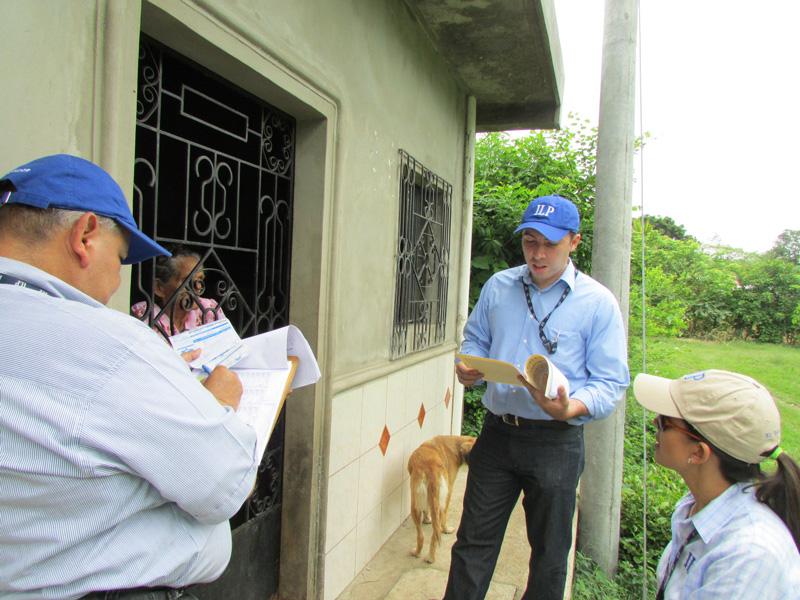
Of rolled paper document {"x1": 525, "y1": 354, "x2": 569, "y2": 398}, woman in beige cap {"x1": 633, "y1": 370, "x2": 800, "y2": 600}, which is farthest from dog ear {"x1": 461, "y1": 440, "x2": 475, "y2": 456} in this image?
woman in beige cap {"x1": 633, "y1": 370, "x2": 800, "y2": 600}

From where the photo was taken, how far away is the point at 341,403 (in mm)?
2977

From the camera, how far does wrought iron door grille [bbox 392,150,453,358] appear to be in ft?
12.6

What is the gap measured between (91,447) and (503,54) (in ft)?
15.0

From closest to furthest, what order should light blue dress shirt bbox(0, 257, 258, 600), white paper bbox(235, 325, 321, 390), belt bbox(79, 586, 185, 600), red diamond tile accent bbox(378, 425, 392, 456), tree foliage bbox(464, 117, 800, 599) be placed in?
light blue dress shirt bbox(0, 257, 258, 600) < belt bbox(79, 586, 185, 600) < white paper bbox(235, 325, 321, 390) < red diamond tile accent bbox(378, 425, 392, 456) < tree foliage bbox(464, 117, 800, 599)

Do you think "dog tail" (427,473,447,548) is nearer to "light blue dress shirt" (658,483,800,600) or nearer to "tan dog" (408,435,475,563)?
"tan dog" (408,435,475,563)

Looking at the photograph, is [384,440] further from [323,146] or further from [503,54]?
[503,54]

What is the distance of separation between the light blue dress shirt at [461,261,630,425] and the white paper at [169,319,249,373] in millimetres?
1401

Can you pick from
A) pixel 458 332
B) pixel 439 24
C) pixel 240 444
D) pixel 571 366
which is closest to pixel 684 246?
pixel 458 332

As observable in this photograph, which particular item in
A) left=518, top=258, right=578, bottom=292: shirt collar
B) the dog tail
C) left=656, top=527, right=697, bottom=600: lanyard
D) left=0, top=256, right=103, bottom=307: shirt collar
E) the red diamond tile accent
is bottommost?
the dog tail

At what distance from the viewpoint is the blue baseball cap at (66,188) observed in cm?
101

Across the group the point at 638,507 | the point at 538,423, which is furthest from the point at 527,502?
the point at 638,507

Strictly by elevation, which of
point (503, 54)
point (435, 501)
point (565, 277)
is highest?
point (503, 54)

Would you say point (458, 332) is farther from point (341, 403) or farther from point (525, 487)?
point (525, 487)

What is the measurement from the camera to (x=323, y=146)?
2668mm
